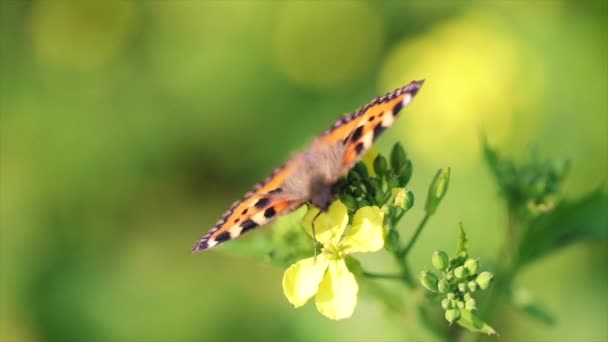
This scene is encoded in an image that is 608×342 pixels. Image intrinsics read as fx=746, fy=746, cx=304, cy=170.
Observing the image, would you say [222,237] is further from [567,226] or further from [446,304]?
[567,226]

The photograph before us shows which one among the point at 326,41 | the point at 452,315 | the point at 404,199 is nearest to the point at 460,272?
the point at 452,315

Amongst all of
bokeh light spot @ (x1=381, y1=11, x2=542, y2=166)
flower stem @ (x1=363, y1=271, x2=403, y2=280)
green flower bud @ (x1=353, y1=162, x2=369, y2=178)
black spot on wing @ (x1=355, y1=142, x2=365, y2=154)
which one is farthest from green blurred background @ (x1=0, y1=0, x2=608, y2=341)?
black spot on wing @ (x1=355, y1=142, x2=365, y2=154)

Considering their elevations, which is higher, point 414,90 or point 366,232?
point 414,90

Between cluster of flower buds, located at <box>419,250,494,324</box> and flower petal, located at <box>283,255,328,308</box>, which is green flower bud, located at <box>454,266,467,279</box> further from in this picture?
flower petal, located at <box>283,255,328,308</box>

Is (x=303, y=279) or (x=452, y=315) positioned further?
(x=303, y=279)

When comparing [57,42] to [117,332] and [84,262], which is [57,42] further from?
[117,332]

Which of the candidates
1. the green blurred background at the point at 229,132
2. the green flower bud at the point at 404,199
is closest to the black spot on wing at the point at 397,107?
the green flower bud at the point at 404,199

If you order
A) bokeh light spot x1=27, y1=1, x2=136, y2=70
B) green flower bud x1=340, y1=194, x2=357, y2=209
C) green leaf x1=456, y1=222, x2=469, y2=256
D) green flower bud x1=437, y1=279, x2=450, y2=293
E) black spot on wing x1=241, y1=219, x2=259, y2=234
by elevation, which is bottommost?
green flower bud x1=437, y1=279, x2=450, y2=293
